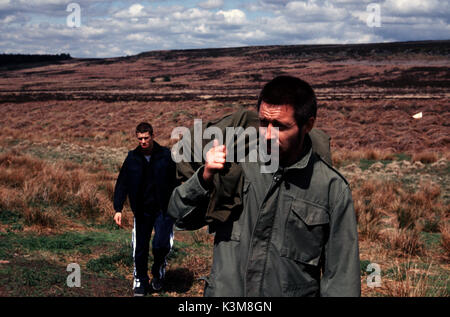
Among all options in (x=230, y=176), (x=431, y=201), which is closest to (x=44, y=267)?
(x=230, y=176)

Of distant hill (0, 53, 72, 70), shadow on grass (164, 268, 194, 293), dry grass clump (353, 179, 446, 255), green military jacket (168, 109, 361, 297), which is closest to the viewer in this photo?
green military jacket (168, 109, 361, 297)

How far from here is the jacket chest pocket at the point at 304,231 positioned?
198 cm

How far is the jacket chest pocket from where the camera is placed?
198 cm

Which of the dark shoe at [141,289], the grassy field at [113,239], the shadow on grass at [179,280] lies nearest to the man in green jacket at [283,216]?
the grassy field at [113,239]

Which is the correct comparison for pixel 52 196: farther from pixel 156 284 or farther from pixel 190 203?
pixel 190 203

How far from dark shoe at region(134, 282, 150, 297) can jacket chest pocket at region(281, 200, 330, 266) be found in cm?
330

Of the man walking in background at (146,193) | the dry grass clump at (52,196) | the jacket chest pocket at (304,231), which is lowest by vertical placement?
the dry grass clump at (52,196)

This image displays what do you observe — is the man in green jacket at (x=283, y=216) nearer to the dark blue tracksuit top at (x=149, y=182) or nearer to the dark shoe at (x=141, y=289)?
the dark blue tracksuit top at (x=149, y=182)

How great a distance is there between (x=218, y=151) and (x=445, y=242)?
240 inches

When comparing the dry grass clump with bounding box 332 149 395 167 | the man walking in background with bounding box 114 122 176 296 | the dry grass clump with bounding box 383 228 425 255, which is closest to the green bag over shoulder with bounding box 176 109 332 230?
the man walking in background with bounding box 114 122 176 296

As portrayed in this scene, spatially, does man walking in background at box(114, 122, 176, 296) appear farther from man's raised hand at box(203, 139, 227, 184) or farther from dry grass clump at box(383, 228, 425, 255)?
dry grass clump at box(383, 228, 425, 255)

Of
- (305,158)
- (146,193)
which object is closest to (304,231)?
(305,158)

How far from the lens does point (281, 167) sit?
6.51 feet
